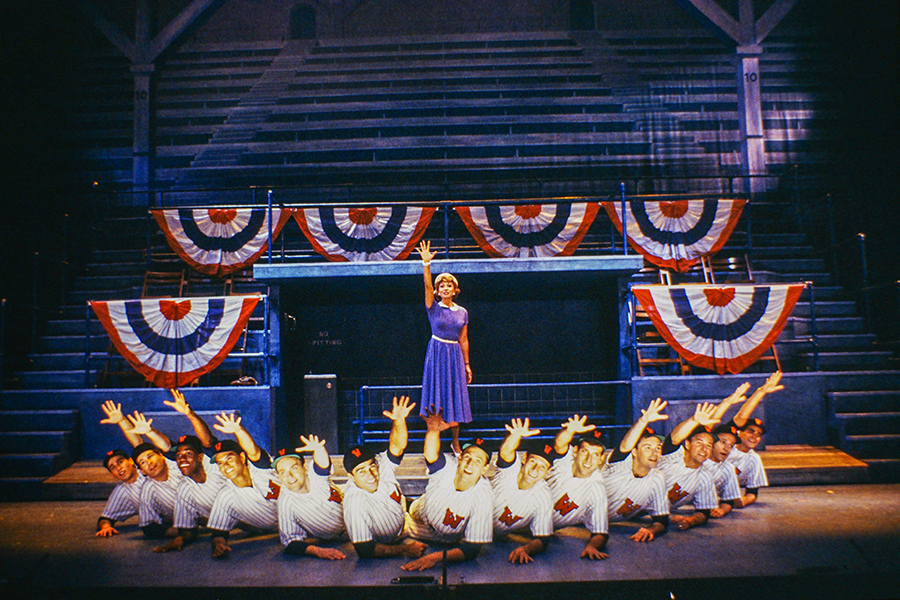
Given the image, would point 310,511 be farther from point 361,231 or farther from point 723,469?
point 361,231

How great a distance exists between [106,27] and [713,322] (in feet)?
42.8

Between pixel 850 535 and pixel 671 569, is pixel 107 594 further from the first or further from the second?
pixel 850 535

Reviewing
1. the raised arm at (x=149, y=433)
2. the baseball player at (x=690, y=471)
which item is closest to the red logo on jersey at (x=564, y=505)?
the baseball player at (x=690, y=471)

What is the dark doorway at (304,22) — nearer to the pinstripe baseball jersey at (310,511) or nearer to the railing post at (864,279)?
the railing post at (864,279)

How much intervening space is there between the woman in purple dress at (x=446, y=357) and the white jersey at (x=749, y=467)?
9.19 ft

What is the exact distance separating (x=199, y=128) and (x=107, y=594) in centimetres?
1188

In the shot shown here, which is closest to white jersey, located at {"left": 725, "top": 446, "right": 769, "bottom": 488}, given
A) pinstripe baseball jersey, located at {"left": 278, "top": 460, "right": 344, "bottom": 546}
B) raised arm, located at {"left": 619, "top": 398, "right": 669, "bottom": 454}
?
raised arm, located at {"left": 619, "top": 398, "right": 669, "bottom": 454}

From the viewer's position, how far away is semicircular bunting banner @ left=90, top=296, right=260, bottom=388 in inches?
259

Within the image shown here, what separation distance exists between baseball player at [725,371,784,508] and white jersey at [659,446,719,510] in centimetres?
52

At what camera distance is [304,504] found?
14.2 feet

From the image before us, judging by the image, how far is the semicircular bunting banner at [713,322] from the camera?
21.9 feet

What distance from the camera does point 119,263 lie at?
31.4ft

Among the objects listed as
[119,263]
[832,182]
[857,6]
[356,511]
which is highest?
[857,6]

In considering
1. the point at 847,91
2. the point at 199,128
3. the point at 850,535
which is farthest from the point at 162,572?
the point at 847,91
